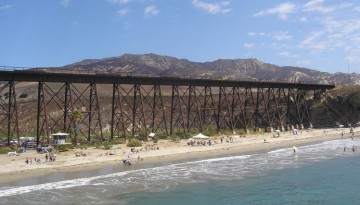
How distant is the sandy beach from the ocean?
3.73 meters

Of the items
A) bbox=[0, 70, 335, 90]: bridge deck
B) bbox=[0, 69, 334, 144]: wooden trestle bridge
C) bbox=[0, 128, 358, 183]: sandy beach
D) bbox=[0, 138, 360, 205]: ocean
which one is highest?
bbox=[0, 70, 335, 90]: bridge deck

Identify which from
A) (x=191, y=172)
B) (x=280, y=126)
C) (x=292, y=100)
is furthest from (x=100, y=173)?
(x=292, y=100)

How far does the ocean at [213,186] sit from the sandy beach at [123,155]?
373 centimetres

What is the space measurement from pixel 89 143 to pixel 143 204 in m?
25.7

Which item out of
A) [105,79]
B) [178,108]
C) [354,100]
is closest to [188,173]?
[105,79]

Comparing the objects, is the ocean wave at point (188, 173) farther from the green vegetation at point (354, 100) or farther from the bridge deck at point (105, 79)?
the green vegetation at point (354, 100)

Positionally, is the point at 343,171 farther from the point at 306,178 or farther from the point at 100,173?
the point at 100,173

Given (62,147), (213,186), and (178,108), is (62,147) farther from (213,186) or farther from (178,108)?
(178,108)

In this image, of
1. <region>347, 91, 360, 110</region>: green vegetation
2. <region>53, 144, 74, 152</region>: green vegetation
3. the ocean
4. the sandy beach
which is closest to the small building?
<region>53, 144, 74, 152</region>: green vegetation

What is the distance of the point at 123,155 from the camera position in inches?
1542

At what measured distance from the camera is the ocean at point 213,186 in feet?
72.8

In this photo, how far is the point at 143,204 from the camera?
21.3 metres

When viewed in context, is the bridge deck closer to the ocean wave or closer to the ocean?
the ocean

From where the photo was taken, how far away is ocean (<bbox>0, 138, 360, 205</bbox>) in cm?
2220
